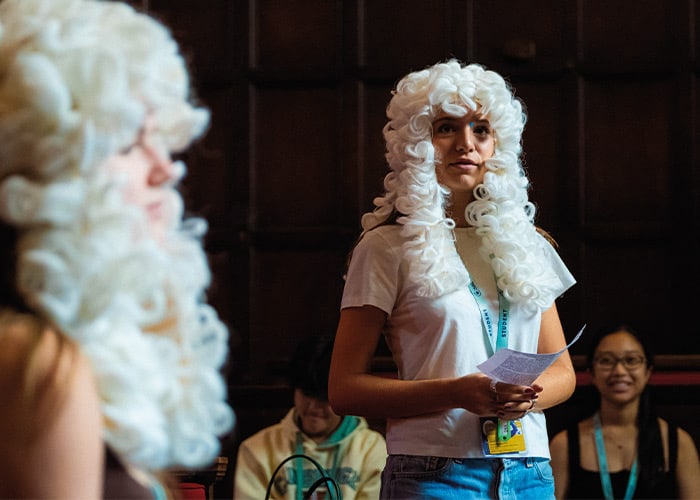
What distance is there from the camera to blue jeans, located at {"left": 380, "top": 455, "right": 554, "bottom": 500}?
2168mm

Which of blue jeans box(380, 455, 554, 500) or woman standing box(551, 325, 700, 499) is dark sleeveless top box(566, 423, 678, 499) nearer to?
woman standing box(551, 325, 700, 499)

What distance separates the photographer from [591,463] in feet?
13.3

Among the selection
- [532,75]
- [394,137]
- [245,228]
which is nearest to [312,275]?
[245,228]

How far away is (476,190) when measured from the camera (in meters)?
2.48

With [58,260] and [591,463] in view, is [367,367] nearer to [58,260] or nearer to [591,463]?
[58,260]

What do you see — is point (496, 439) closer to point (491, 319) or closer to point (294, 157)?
point (491, 319)

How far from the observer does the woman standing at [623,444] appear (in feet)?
13.2

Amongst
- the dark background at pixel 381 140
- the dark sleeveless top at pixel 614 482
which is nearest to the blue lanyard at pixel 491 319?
the dark sleeveless top at pixel 614 482

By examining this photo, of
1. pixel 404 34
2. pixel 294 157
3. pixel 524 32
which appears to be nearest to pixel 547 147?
pixel 524 32

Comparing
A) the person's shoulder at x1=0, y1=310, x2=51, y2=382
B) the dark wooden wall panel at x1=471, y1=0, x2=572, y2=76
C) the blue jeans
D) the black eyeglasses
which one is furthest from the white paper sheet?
the dark wooden wall panel at x1=471, y1=0, x2=572, y2=76

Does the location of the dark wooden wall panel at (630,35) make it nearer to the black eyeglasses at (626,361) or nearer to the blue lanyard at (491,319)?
the black eyeglasses at (626,361)

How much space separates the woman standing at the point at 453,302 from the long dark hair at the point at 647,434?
68.0 inches

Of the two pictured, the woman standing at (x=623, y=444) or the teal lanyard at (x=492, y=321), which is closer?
the teal lanyard at (x=492, y=321)

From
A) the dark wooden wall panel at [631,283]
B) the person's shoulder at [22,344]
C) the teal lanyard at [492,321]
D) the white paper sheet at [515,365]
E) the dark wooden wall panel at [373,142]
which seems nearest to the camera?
the person's shoulder at [22,344]
